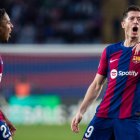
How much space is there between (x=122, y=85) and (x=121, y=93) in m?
0.08

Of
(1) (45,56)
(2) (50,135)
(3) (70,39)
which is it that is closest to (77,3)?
(3) (70,39)

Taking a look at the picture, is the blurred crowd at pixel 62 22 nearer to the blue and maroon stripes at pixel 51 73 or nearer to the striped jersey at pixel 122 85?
the blue and maroon stripes at pixel 51 73

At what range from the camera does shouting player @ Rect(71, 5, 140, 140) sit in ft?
26.1

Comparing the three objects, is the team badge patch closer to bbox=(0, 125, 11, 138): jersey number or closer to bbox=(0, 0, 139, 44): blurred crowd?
bbox=(0, 125, 11, 138): jersey number

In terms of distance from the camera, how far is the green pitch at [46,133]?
14.1 metres

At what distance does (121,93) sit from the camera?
8.00 meters

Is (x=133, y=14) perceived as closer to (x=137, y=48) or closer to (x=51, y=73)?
(x=137, y=48)

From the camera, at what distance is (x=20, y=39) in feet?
62.0

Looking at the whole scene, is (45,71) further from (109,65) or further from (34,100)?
(109,65)

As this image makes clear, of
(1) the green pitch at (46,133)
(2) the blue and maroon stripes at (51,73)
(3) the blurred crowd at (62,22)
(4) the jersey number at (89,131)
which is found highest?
(4) the jersey number at (89,131)

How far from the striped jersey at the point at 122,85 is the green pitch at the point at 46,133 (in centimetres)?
593

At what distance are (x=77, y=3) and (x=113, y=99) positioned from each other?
37.7 feet

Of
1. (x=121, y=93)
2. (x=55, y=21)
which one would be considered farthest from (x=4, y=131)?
(x=55, y=21)

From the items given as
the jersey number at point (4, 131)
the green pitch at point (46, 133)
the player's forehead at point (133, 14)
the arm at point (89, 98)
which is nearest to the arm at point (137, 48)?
the player's forehead at point (133, 14)
